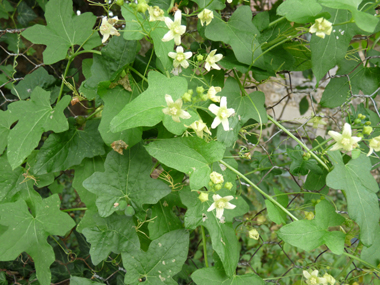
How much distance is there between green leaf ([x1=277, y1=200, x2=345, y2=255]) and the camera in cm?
87

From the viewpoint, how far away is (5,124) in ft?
3.57

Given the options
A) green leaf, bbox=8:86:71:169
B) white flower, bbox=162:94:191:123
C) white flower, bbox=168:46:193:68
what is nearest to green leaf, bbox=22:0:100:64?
green leaf, bbox=8:86:71:169

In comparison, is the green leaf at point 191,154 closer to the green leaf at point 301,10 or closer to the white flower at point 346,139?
the white flower at point 346,139

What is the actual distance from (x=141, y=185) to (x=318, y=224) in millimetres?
623

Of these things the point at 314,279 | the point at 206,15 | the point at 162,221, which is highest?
the point at 206,15

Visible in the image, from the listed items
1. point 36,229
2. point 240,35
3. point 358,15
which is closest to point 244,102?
point 240,35

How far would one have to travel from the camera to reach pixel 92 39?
3.52ft

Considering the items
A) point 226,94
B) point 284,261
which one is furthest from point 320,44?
point 284,261

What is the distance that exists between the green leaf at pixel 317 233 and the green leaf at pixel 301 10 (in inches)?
24.1

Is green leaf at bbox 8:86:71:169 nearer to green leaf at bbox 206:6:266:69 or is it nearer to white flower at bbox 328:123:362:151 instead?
green leaf at bbox 206:6:266:69

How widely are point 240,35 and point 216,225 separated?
2.29 ft

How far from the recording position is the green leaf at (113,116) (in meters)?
0.89

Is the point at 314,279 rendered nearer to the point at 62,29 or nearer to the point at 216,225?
the point at 216,225

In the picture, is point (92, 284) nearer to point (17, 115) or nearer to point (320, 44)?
point (17, 115)
